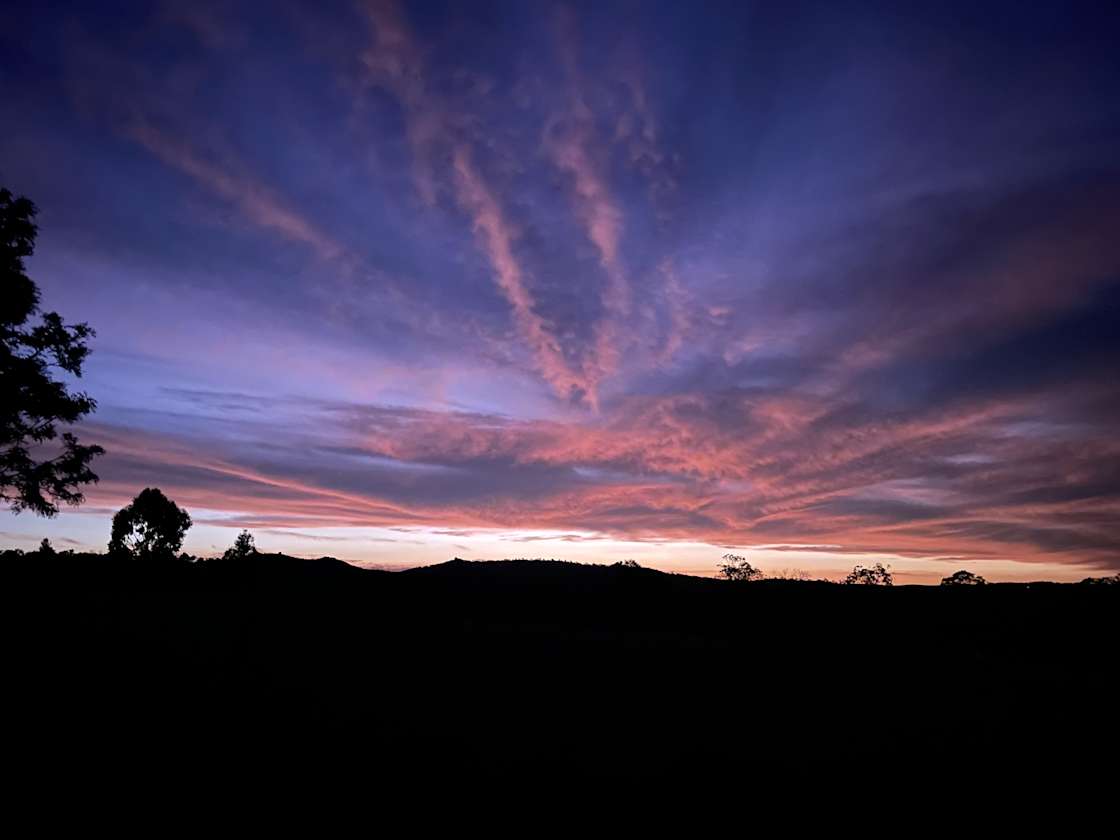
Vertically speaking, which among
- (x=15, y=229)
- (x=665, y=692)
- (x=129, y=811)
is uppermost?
(x=15, y=229)

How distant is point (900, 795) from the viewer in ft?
31.8

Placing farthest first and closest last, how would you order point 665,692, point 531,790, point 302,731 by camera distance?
point 665,692
point 302,731
point 531,790

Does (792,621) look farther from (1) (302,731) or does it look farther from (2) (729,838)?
(1) (302,731)

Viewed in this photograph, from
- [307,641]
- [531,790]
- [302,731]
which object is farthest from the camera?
[307,641]

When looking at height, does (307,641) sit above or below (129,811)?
above

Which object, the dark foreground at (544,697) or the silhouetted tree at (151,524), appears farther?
the silhouetted tree at (151,524)

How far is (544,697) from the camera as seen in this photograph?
14156mm

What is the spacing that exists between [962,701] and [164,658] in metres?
22.2

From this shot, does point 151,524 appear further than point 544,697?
Yes

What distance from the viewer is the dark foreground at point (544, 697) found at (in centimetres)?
1016

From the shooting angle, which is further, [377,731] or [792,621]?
[792,621]

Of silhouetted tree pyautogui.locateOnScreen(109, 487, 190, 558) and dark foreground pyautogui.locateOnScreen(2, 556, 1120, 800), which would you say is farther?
silhouetted tree pyautogui.locateOnScreen(109, 487, 190, 558)

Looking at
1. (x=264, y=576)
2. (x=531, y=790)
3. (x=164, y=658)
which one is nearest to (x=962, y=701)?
(x=531, y=790)

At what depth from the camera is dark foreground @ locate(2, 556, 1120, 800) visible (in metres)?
10.2
